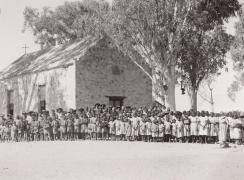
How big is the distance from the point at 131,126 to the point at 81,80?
8024mm

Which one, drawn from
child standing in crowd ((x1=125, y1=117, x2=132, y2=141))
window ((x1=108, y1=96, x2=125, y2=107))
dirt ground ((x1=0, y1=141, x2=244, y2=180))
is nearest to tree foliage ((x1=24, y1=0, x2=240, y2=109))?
window ((x1=108, y1=96, x2=125, y2=107))

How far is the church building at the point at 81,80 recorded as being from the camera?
93.7ft

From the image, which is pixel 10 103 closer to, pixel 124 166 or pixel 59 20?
pixel 59 20

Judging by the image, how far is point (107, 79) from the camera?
1174 inches

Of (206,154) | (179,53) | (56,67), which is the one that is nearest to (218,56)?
(179,53)

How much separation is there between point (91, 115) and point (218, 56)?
1087cm

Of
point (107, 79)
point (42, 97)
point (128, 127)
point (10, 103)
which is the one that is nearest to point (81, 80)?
point (107, 79)

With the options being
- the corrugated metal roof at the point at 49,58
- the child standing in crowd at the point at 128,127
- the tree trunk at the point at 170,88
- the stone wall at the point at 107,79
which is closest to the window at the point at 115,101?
the stone wall at the point at 107,79

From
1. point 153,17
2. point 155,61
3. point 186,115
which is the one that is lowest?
point 186,115

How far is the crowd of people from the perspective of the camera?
19.8 m

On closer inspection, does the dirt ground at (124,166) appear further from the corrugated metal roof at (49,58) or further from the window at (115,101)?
the corrugated metal roof at (49,58)

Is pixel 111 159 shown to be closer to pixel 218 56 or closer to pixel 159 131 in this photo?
pixel 159 131

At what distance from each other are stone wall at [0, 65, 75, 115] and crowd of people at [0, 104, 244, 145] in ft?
14.8

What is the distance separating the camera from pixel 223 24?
27859mm
